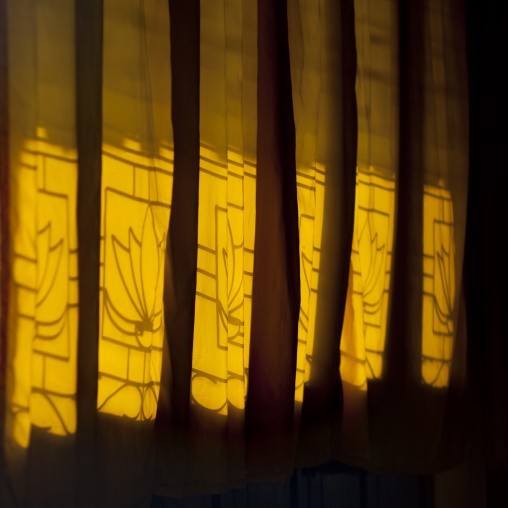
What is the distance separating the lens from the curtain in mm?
1356

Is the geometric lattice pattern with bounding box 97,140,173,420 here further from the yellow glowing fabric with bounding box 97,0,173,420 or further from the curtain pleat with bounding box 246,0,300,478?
the curtain pleat with bounding box 246,0,300,478

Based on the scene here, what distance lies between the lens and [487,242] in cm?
194

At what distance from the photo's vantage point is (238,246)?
1582 millimetres

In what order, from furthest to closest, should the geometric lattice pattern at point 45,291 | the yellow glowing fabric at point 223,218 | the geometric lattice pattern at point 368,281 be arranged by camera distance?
the geometric lattice pattern at point 368,281 → the yellow glowing fabric at point 223,218 → the geometric lattice pattern at point 45,291

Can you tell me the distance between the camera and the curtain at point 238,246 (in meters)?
1.36

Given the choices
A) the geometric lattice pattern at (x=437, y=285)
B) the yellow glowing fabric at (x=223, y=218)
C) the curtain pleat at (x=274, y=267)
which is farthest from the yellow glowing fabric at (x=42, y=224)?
the geometric lattice pattern at (x=437, y=285)

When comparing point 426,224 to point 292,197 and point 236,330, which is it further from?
point 236,330

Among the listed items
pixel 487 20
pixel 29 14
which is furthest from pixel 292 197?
pixel 487 20

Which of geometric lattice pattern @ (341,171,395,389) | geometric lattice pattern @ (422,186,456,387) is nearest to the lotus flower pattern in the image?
geometric lattice pattern @ (341,171,395,389)

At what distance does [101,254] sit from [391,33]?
1.00 metres

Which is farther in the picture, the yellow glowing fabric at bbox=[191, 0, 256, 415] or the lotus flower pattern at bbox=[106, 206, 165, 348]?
the yellow glowing fabric at bbox=[191, 0, 256, 415]

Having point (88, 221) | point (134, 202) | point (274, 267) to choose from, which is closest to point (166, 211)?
point (134, 202)

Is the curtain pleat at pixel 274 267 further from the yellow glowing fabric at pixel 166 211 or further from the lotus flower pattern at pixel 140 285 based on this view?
the lotus flower pattern at pixel 140 285

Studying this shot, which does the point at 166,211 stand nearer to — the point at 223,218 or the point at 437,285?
the point at 223,218
